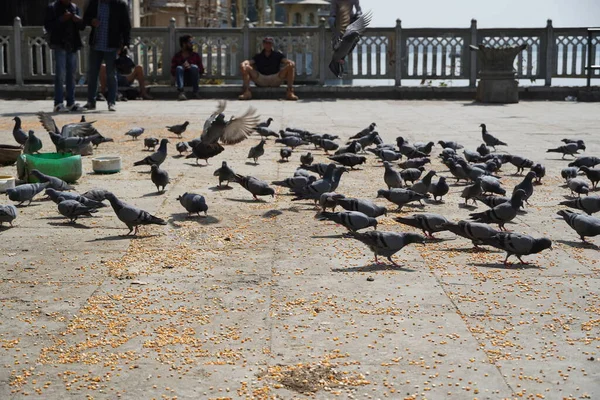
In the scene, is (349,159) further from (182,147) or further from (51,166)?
(51,166)

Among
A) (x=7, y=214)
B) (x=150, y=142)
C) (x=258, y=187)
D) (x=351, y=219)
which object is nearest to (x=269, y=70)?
(x=150, y=142)

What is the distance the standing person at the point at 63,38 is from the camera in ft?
56.8

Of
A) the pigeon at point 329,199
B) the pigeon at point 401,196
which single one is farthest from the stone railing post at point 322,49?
the pigeon at point 329,199

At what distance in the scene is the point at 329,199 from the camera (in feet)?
25.5

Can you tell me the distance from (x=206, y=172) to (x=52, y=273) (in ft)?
15.8

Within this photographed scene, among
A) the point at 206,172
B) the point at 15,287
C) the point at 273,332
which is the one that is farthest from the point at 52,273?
the point at 206,172

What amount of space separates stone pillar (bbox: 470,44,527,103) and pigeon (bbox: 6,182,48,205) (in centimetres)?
1504

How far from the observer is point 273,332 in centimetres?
483

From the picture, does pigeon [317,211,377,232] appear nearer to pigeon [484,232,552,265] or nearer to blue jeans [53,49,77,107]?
pigeon [484,232,552,265]

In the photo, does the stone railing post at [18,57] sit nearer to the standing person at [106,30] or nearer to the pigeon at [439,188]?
the standing person at [106,30]

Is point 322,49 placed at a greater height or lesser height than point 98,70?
greater

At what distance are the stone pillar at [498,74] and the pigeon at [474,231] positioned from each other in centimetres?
1546

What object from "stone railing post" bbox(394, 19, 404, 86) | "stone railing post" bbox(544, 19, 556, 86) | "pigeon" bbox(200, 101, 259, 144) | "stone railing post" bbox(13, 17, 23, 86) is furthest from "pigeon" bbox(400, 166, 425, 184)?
"stone railing post" bbox(13, 17, 23, 86)

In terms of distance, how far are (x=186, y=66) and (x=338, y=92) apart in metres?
3.99
